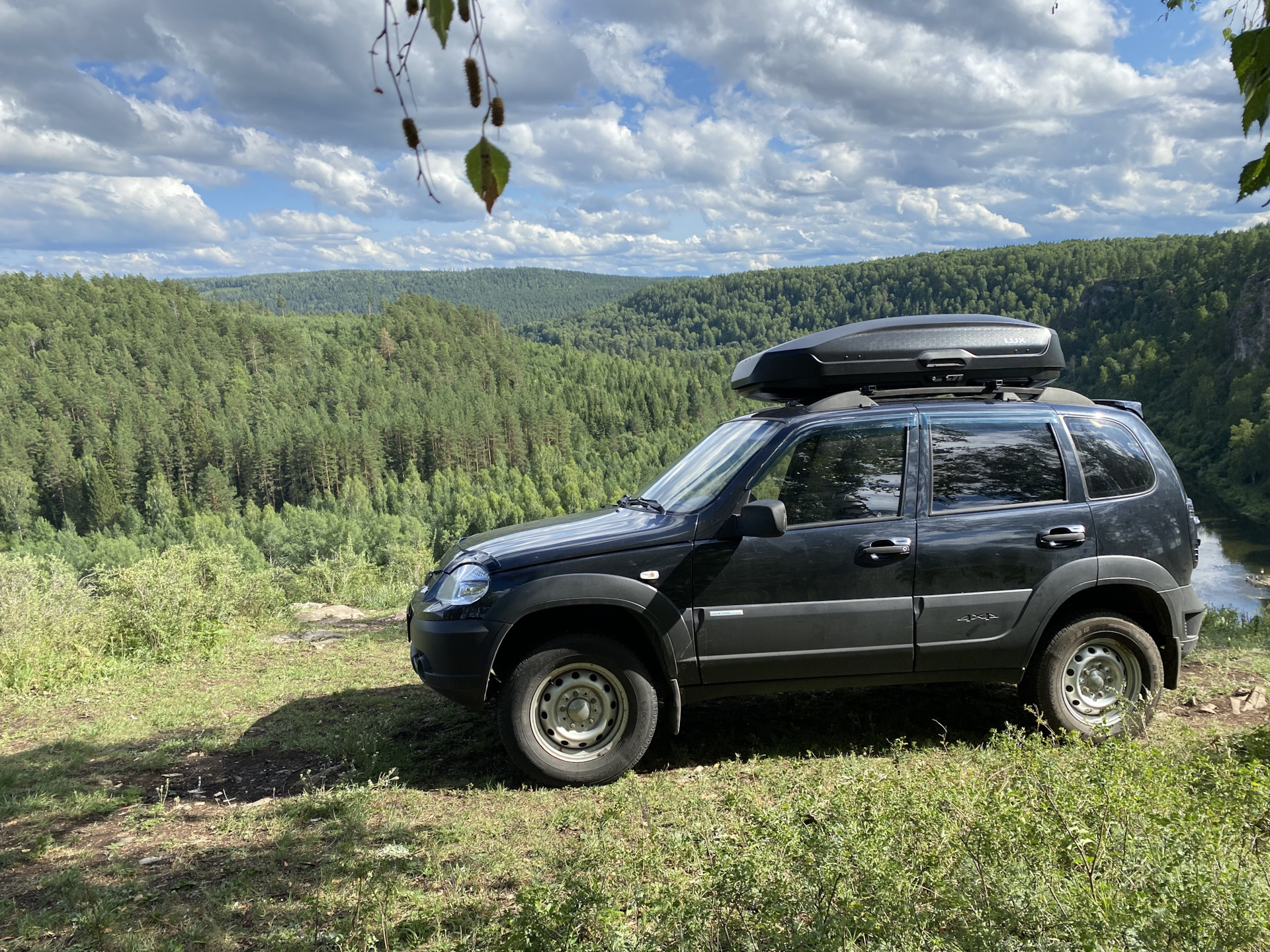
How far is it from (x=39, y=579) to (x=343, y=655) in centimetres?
505

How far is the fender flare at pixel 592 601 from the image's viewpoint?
172 inches

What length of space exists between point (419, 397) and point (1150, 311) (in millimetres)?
105587

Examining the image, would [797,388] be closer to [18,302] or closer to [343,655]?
[343,655]

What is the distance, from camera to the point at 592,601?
4355 mm

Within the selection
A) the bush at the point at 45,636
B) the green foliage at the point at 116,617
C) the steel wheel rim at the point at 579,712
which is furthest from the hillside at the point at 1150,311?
the bush at the point at 45,636

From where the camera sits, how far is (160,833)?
13.8ft

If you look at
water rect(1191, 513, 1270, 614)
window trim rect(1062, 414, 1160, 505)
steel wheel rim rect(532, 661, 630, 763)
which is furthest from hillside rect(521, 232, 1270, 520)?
steel wheel rim rect(532, 661, 630, 763)

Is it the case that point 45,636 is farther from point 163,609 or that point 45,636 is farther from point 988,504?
point 988,504

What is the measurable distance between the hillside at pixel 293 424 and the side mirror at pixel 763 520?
6193 cm

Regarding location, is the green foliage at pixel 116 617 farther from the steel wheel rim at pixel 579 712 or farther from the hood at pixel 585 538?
the steel wheel rim at pixel 579 712

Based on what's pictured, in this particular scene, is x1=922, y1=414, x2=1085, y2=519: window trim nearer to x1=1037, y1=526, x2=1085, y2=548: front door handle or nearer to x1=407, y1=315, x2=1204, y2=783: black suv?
x1=407, y1=315, x2=1204, y2=783: black suv

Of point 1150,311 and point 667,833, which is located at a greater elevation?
point 1150,311

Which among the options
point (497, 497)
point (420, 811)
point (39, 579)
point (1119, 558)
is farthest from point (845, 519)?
point (497, 497)

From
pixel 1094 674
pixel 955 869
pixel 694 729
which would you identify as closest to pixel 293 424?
pixel 694 729
